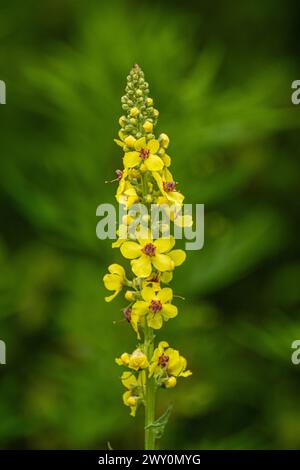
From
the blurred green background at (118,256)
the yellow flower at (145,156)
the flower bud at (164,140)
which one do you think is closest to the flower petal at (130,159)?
the yellow flower at (145,156)

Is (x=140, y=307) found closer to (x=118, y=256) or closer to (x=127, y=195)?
(x=127, y=195)

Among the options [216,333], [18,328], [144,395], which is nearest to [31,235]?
[18,328]

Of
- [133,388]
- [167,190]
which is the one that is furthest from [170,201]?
[133,388]

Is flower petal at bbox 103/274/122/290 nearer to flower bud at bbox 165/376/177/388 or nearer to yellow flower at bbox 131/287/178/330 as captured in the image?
yellow flower at bbox 131/287/178/330

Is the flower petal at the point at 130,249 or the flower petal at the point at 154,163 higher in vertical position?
the flower petal at the point at 154,163

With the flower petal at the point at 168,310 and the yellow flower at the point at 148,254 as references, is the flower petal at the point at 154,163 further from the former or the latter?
the flower petal at the point at 168,310

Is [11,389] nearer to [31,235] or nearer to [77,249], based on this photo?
[77,249]
